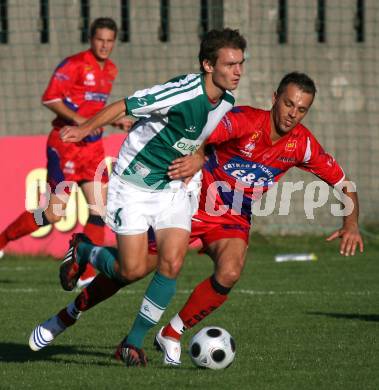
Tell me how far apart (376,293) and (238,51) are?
12.7 ft

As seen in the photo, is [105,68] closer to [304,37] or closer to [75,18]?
[75,18]

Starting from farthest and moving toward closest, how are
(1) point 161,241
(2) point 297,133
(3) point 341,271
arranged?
(3) point 341,271, (2) point 297,133, (1) point 161,241

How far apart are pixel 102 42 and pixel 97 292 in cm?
447

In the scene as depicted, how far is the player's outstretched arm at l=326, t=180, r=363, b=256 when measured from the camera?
22.8 ft

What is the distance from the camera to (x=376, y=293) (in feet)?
32.7

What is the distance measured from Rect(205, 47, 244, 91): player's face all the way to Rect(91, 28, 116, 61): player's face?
13.9 feet

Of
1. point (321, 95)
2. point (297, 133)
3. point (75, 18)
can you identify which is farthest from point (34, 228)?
point (321, 95)

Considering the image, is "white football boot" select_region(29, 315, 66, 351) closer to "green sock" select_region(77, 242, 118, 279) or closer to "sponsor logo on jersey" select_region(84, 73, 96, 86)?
"green sock" select_region(77, 242, 118, 279)

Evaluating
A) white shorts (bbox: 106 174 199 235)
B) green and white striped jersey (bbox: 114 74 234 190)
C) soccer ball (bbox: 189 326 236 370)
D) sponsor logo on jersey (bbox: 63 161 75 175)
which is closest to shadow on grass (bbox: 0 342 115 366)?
soccer ball (bbox: 189 326 236 370)

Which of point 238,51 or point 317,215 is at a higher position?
point 238,51

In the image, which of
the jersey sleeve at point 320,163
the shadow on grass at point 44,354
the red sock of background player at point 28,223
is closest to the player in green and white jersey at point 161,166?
the shadow on grass at point 44,354

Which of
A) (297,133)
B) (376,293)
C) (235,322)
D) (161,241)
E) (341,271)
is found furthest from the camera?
(341,271)

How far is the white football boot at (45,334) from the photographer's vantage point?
690 centimetres

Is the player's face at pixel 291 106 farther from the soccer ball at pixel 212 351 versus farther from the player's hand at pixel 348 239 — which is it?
the soccer ball at pixel 212 351
